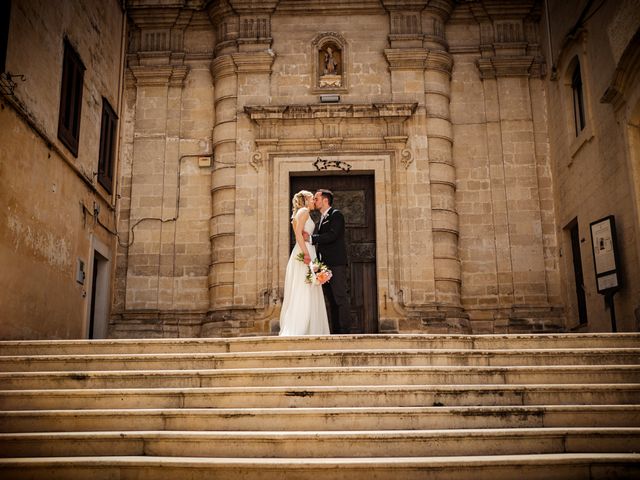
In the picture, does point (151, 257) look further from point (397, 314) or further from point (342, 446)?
point (342, 446)

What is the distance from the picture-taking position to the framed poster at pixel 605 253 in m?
10.3

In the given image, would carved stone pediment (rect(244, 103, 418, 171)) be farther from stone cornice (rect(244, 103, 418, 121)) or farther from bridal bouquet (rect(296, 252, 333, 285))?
bridal bouquet (rect(296, 252, 333, 285))

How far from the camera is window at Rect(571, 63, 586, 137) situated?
12.4m

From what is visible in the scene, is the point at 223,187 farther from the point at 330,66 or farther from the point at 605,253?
the point at 605,253

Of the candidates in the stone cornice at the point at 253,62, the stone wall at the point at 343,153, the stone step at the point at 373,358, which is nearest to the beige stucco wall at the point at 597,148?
the stone wall at the point at 343,153

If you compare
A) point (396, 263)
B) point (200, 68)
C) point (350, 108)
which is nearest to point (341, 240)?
point (396, 263)

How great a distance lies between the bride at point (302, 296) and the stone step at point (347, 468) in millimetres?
3789

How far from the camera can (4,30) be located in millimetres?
9141

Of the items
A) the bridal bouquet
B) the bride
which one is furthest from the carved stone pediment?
the bridal bouquet

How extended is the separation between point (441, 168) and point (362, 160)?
5.02ft

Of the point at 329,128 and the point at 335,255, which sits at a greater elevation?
the point at 329,128

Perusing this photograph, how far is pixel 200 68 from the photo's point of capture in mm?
14289

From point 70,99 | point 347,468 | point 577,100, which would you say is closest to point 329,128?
point 577,100

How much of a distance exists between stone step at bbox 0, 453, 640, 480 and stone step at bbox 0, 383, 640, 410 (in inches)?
35.3
